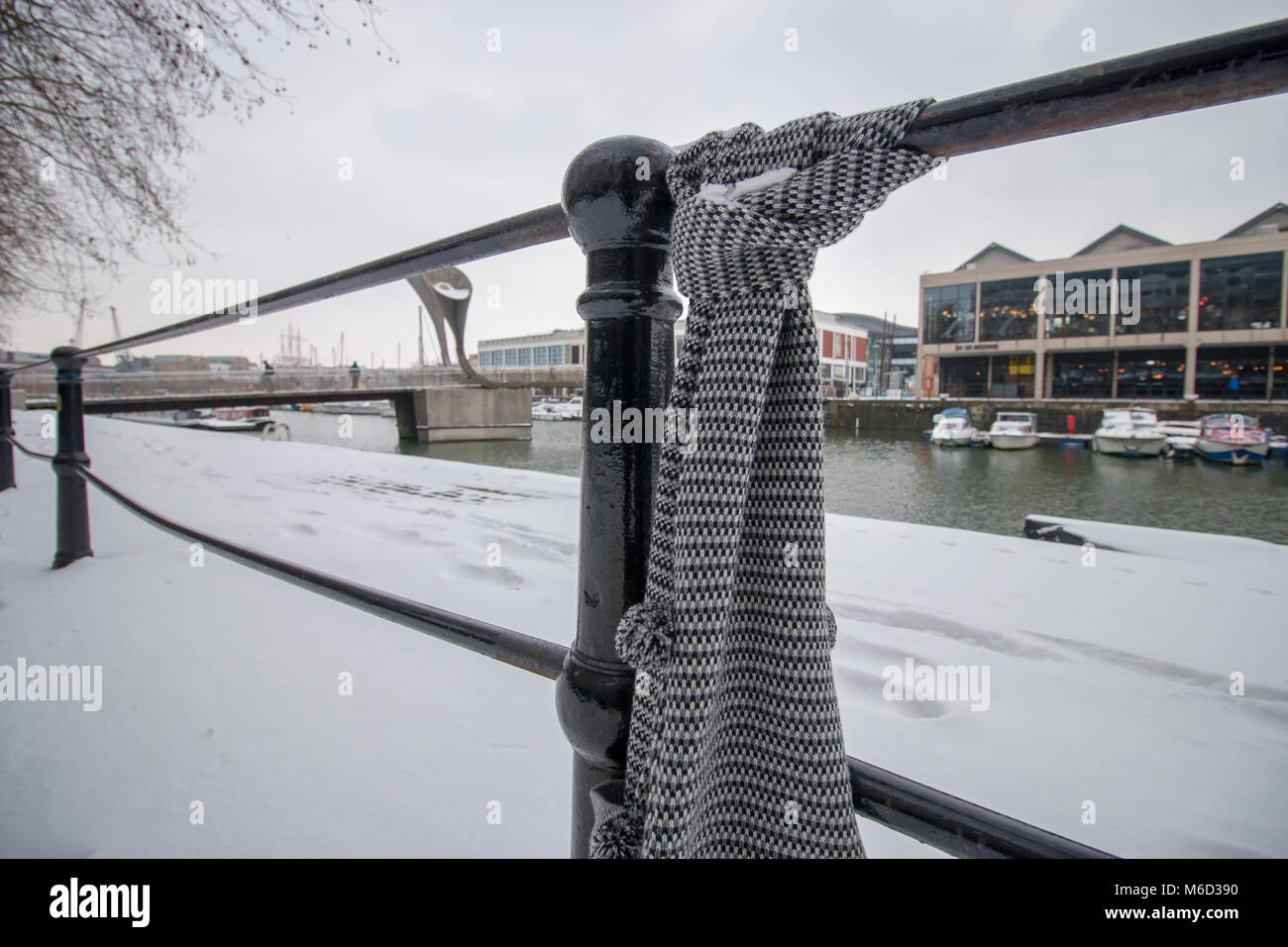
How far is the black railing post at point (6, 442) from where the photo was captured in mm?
4801

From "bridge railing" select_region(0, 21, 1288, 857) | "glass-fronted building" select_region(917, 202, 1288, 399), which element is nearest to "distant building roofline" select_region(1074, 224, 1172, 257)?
"glass-fronted building" select_region(917, 202, 1288, 399)

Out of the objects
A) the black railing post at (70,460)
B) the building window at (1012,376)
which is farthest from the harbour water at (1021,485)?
the building window at (1012,376)

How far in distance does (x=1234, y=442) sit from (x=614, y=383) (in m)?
29.9

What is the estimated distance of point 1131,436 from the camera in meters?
24.6

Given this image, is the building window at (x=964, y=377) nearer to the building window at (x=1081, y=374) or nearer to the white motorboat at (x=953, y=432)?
the building window at (x=1081, y=374)

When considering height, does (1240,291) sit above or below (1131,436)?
above

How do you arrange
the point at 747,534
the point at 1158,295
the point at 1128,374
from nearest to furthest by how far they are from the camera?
1. the point at 747,534
2. the point at 1158,295
3. the point at 1128,374

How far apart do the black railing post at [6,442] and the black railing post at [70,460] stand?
280 centimetres

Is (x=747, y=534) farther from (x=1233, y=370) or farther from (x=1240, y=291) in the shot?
(x=1233, y=370)

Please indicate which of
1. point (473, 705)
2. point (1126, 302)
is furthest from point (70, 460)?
point (1126, 302)

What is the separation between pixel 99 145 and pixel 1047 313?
150 feet
